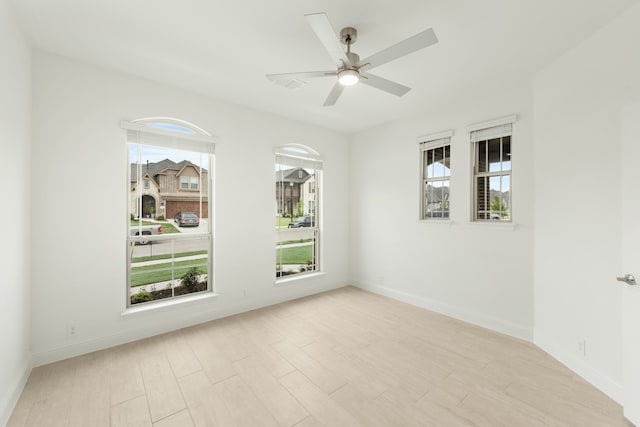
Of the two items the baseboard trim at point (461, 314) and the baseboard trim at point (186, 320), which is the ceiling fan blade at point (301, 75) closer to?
the baseboard trim at point (186, 320)

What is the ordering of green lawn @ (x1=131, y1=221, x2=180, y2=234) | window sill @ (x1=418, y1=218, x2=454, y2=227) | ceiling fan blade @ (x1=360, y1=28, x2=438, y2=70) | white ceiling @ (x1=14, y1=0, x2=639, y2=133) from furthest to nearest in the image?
window sill @ (x1=418, y1=218, x2=454, y2=227) → green lawn @ (x1=131, y1=221, x2=180, y2=234) → white ceiling @ (x1=14, y1=0, x2=639, y2=133) → ceiling fan blade @ (x1=360, y1=28, x2=438, y2=70)

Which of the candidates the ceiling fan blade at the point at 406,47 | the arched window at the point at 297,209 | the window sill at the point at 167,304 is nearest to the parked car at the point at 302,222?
the arched window at the point at 297,209

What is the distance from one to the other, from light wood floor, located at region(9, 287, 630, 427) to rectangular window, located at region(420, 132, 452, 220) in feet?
5.36

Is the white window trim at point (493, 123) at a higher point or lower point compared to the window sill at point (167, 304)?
higher

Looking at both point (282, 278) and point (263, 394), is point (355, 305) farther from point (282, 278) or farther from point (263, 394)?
point (263, 394)

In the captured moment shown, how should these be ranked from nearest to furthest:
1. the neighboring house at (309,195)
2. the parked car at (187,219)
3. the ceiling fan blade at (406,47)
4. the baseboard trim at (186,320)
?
the ceiling fan blade at (406,47) → the baseboard trim at (186,320) → the parked car at (187,219) → the neighboring house at (309,195)

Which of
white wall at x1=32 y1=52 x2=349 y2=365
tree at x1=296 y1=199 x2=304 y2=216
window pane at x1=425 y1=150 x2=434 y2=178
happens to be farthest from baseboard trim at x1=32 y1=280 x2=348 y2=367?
window pane at x1=425 y1=150 x2=434 y2=178

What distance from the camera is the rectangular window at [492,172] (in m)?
3.19

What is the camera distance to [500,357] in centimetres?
262

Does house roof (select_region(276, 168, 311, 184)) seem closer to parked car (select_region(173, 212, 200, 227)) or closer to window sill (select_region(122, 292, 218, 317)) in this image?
parked car (select_region(173, 212, 200, 227))

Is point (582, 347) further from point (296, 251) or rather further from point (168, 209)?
point (168, 209)

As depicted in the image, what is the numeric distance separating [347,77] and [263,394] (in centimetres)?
263

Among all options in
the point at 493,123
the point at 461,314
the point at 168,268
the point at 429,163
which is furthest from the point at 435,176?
the point at 168,268

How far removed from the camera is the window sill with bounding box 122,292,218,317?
292 cm
